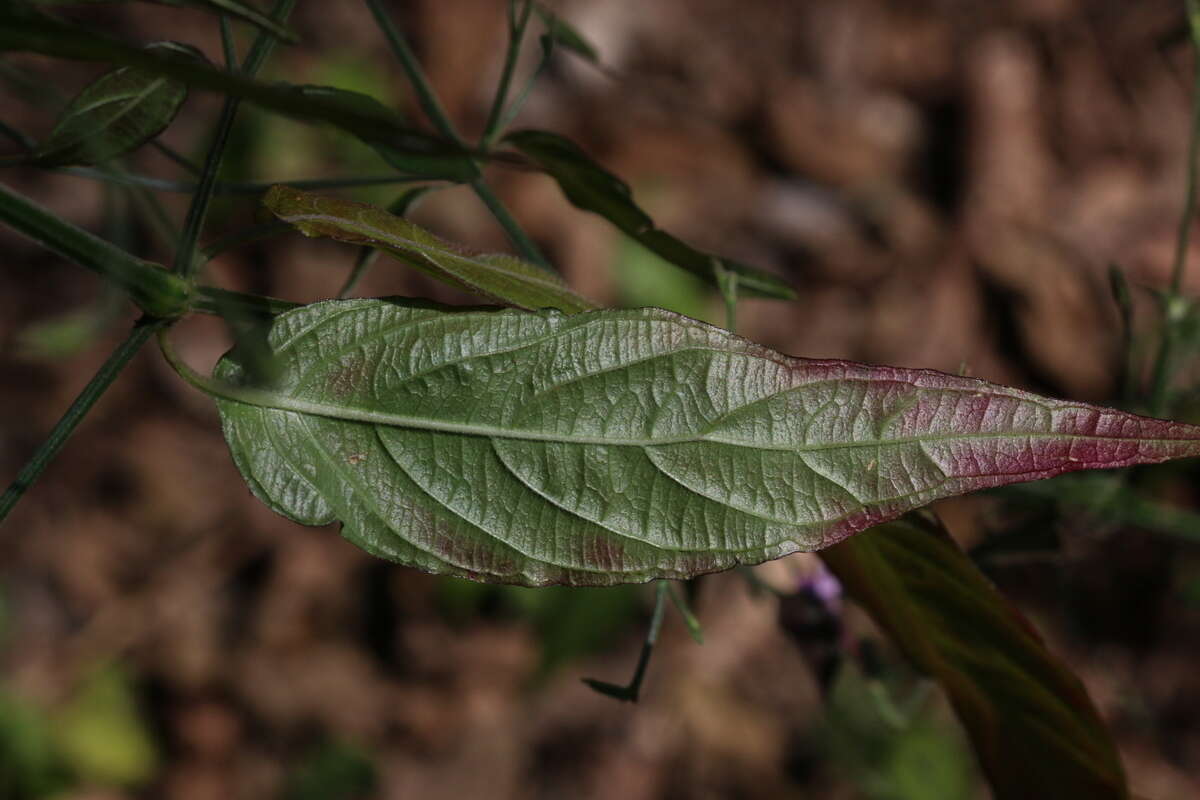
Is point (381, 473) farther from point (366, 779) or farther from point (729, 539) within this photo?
point (366, 779)

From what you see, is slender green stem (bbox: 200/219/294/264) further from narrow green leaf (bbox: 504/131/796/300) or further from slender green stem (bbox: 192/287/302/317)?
narrow green leaf (bbox: 504/131/796/300)

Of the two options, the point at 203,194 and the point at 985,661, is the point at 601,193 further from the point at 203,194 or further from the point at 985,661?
the point at 985,661

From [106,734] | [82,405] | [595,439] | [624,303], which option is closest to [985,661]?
[595,439]

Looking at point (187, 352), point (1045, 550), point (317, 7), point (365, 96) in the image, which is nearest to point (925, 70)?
point (317, 7)

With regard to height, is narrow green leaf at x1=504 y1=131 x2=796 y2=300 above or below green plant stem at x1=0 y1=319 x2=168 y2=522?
above

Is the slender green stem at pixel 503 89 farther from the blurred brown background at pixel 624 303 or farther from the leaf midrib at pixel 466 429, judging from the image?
the blurred brown background at pixel 624 303

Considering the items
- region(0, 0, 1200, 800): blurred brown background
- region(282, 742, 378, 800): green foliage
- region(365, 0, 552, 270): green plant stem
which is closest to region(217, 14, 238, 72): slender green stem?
region(365, 0, 552, 270): green plant stem
